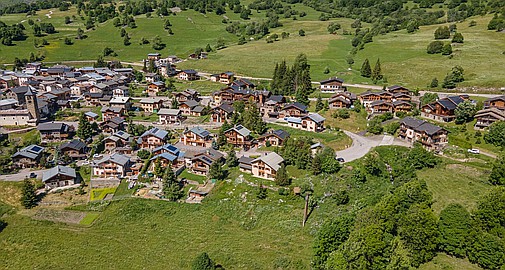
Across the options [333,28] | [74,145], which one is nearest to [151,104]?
[74,145]

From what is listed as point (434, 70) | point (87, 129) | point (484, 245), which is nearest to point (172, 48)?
point (87, 129)

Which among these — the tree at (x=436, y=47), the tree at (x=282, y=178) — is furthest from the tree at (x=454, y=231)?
the tree at (x=436, y=47)

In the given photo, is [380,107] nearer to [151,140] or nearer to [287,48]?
[151,140]

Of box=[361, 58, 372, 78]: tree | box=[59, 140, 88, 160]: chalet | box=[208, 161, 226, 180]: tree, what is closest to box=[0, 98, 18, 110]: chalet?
box=[59, 140, 88, 160]: chalet

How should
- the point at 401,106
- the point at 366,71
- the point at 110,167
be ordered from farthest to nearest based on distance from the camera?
the point at 366,71, the point at 401,106, the point at 110,167

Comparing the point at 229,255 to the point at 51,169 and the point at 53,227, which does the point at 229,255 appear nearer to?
the point at 53,227
